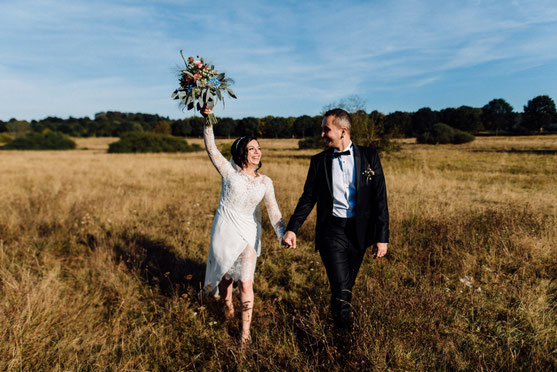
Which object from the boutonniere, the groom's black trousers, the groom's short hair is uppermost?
the groom's short hair

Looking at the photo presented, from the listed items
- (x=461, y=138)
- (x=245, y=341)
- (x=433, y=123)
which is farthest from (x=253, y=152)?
(x=433, y=123)

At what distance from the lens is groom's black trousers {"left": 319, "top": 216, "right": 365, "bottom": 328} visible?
3.05m

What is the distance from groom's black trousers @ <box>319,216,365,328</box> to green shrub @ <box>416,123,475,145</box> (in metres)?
53.2

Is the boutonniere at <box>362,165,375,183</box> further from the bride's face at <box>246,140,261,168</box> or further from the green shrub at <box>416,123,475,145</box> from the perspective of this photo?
the green shrub at <box>416,123,475,145</box>

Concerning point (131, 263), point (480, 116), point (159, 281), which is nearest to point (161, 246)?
point (131, 263)

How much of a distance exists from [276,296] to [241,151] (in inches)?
89.9

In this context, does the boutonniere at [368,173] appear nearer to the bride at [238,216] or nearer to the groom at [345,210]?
the groom at [345,210]

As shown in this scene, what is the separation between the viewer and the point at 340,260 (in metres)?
3.12

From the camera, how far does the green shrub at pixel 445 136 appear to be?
157 feet

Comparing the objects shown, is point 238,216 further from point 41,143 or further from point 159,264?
point 41,143

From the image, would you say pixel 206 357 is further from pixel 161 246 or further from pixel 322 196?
pixel 161 246

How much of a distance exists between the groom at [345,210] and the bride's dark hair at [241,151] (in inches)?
32.2

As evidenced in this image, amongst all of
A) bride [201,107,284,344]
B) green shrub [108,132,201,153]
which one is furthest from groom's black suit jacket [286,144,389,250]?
green shrub [108,132,201,153]

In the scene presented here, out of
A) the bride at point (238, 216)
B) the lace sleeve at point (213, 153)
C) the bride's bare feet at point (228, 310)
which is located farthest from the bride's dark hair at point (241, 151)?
the bride's bare feet at point (228, 310)
